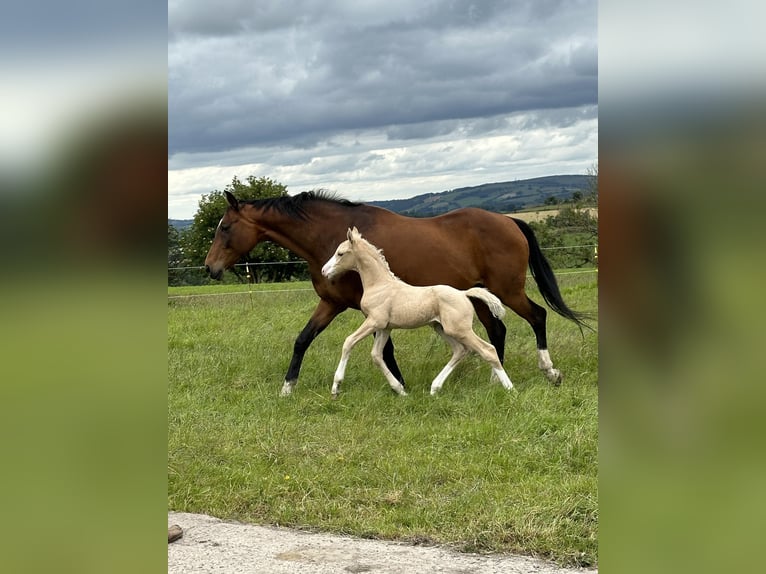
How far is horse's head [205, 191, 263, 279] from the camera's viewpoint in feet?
22.4

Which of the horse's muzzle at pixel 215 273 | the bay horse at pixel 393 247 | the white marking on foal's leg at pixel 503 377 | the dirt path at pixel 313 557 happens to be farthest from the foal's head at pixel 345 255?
the dirt path at pixel 313 557

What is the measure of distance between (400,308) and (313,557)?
3.26 m

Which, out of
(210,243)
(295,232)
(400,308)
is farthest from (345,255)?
(210,243)

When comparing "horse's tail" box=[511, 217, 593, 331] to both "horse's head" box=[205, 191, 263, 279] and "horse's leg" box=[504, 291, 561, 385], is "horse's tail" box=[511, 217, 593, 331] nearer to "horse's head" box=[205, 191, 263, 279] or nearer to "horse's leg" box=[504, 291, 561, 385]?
"horse's leg" box=[504, 291, 561, 385]

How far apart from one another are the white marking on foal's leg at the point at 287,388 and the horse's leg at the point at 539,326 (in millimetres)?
2272

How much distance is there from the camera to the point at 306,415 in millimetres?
5809

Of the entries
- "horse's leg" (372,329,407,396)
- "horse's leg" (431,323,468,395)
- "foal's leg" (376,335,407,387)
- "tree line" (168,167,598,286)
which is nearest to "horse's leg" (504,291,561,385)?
"horse's leg" (431,323,468,395)

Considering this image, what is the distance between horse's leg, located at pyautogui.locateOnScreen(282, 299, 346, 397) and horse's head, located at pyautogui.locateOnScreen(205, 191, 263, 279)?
92 centimetres

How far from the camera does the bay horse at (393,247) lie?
6.81 metres

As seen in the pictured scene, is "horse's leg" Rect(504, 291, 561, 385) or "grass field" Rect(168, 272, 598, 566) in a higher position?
"horse's leg" Rect(504, 291, 561, 385)

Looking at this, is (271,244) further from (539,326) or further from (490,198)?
(539,326)
